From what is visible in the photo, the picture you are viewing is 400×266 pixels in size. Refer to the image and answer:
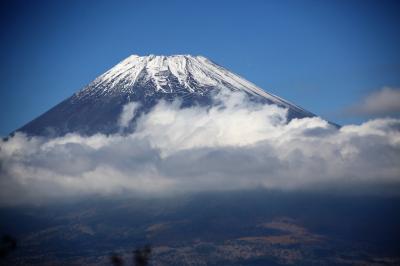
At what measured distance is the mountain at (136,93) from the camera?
178125 mm

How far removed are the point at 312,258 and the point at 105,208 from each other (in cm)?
5241

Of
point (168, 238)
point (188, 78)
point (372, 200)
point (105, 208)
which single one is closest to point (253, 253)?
point (168, 238)

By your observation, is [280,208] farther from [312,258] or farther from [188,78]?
[188,78]

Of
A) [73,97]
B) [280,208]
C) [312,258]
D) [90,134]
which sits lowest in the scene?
[312,258]

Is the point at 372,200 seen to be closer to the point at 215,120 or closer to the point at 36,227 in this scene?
the point at 215,120

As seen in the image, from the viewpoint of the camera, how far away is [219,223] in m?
139

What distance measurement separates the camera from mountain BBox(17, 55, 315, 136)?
584 feet

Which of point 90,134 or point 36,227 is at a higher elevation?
point 90,134

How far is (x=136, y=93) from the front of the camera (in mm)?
182750

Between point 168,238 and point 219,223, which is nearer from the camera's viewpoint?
point 168,238

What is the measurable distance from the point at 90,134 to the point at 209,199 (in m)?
40.2

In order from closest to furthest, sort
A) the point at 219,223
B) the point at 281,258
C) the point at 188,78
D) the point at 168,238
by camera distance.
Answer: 1. the point at 281,258
2. the point at 168,238
3. the point at 219,223
4. the point at 188,78

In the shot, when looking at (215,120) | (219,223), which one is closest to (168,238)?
(219,223)

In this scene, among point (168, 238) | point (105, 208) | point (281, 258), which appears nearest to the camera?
point (281, 258)
